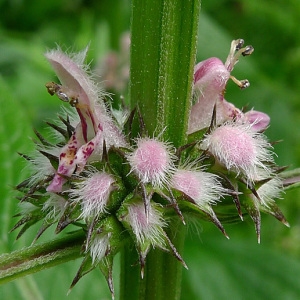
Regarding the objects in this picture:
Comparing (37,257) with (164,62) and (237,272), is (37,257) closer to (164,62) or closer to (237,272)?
(164,62)

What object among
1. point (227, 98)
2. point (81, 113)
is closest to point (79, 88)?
point (81, 113)

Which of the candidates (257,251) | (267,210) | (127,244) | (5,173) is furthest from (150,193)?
(257,251)

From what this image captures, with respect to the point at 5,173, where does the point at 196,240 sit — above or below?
below

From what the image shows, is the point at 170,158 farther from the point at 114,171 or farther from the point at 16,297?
the point at 16,297

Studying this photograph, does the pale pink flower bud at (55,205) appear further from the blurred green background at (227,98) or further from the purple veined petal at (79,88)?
the blurred green background at (227,98)

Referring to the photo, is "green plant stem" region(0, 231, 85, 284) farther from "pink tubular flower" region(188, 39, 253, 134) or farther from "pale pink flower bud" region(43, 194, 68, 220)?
"pink tubular flower" region(188, 39, 253, 134)

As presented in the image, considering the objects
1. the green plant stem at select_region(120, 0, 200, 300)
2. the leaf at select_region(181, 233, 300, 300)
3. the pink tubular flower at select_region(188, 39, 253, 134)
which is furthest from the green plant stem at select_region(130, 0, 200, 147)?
the leaf at select_region(181, 233, 300, 300)

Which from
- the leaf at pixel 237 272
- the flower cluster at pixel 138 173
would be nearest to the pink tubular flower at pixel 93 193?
the flower cluster at pixel 138 173
